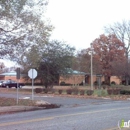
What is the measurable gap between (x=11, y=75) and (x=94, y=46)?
2548 centimetres

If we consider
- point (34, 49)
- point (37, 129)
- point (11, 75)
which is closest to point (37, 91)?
point (34, 49)

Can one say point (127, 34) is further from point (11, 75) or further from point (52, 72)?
point (52, 72)

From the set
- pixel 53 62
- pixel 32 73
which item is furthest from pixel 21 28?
pixel 53 62

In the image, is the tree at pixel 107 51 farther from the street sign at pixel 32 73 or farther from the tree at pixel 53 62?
the street sign at pixel 32 73

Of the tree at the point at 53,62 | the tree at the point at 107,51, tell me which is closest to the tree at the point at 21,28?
the tree at the point at 53,62

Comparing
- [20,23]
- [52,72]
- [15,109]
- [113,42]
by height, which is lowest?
[15,109]

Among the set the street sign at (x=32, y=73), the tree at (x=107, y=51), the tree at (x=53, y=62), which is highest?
the tree at (x=107, y=51)

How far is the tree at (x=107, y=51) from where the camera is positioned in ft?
231

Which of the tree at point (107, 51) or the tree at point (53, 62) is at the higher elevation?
the tree at point (107, 51)

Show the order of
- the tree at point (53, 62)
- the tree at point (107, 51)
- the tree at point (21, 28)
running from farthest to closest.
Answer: the tree at point (107, 51), the tree at point (53, 62), the tree at point (21, 28)

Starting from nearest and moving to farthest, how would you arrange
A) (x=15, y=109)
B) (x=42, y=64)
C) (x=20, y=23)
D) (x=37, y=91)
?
(x=15, y=109), (x=20, y=23), (x=37, y=91), (x=42, y=64)

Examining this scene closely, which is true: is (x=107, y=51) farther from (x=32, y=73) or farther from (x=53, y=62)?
(x=32, y=73)

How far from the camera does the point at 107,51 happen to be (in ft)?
235

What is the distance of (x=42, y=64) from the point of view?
138 ft
